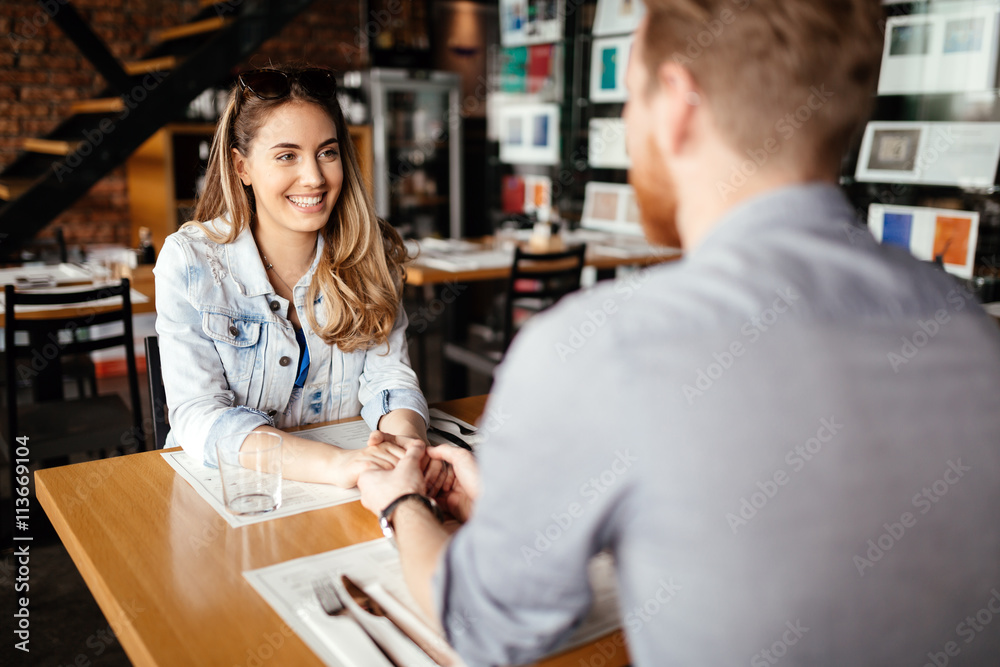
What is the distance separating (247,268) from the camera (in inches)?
62.4

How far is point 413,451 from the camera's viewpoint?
1.14 metres

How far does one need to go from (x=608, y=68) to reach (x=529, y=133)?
78 centimetres

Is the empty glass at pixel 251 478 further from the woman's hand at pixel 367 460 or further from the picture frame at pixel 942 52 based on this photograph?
the picture frame at pixel 942 52

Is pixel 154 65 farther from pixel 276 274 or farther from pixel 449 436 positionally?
pixel 449 436

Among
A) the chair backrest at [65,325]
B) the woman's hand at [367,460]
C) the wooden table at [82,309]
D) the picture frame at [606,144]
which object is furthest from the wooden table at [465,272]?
the woman's hand at [367,460]

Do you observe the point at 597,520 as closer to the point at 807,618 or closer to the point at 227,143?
the point at 807,618

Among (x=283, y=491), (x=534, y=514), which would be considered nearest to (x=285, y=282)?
(x=283, y=491)

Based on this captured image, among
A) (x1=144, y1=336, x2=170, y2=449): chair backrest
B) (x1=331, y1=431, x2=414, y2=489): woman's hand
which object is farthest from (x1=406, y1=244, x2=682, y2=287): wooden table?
(x1=331, y1=431, x2=414, y2=489): woman's hand

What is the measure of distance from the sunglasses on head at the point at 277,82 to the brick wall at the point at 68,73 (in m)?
4.05

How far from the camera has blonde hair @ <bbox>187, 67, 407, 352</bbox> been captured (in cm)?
162

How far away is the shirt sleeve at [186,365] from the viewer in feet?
4.54

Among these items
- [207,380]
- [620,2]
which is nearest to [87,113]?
[620,2]

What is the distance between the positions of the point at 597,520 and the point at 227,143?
134 centimetres

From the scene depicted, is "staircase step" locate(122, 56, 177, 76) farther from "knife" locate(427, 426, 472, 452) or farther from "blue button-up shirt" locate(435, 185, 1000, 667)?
"blue button-up shirt" locate(435, 185, 1000, 667)
